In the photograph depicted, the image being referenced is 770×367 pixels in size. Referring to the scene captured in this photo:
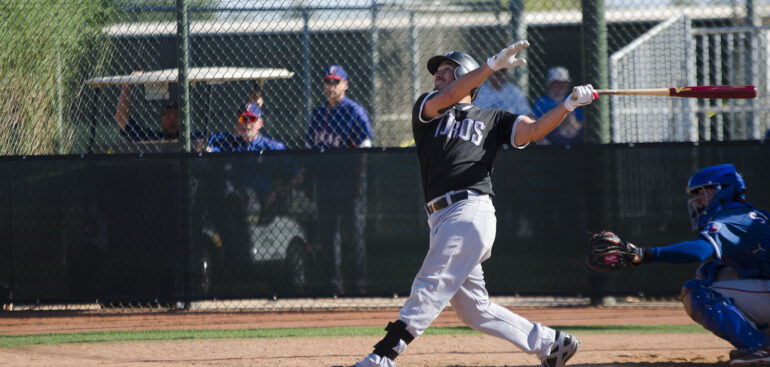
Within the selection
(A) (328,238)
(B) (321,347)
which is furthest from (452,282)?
(A) (328,238)

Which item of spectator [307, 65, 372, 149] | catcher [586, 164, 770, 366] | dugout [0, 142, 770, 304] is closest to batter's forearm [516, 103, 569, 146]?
catcher [586, 164, 770, 366]

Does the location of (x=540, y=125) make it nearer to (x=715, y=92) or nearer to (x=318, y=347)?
(x=715, y=92)

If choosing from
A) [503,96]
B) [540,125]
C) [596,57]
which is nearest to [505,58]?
[540,125]

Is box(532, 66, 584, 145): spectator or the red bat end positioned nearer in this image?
the red bat end

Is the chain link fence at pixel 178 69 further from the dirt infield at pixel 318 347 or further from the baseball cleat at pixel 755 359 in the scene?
the baseball cleat at pixel 755 359

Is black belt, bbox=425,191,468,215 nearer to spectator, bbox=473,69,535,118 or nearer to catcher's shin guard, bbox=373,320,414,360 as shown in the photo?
catcher's shin guard, bbox=373,320,414,360

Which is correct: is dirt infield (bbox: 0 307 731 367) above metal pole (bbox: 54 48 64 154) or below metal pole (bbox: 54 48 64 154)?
below

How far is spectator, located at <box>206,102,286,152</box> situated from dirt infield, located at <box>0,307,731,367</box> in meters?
1.43

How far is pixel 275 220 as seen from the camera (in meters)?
6.83

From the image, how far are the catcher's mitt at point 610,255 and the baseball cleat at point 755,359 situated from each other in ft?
2.59

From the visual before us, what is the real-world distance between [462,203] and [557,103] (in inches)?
152

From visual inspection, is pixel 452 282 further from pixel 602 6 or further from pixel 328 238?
pixel 602 6

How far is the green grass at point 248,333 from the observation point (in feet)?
18.9

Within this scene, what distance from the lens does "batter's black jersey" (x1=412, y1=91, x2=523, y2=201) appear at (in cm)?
399
